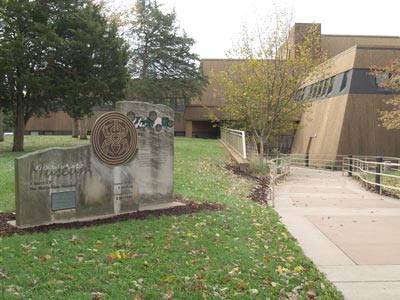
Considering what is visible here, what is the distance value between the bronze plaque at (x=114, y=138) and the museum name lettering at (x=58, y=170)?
1.35 feet

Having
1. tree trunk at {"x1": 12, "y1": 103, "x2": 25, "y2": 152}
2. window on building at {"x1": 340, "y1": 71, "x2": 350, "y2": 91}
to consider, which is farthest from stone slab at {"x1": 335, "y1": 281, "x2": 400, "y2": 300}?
window on building at {"x1": 340, "y1": 71, "x2": 350, "y2": 91}

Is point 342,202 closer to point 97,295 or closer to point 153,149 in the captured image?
point 153,149

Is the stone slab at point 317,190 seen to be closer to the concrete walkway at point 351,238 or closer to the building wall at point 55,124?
the concrete walkway at point 351,238

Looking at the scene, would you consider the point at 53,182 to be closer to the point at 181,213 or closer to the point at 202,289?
the point at 181,213

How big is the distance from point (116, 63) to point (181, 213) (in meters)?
13.8

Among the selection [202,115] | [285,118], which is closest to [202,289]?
[285,118]

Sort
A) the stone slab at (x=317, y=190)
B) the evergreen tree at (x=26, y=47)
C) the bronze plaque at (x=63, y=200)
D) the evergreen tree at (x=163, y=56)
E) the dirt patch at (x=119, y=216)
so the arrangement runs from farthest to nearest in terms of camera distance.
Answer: the evergreen tree at (x=163, y=56)
the evergreen tree at (x=26, y=47)
the stone slab at (x=317, y=190)
the bronze plaque at (x=63, y=200)
the dirt patch at (x=119, y=216)

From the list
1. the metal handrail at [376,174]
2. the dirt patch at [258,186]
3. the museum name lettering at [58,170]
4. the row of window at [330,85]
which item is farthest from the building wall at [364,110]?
the museum name lettering at [58,170]

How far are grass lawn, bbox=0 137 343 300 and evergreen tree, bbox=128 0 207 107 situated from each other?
3070 cm

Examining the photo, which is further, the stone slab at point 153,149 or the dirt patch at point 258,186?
the dirt patch at point 258,186

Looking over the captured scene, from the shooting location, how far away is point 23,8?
1798cm

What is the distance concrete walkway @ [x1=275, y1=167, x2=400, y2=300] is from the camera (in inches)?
213

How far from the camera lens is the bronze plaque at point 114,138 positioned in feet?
25.3

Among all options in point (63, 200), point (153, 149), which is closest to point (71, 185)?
point (63, 200)
